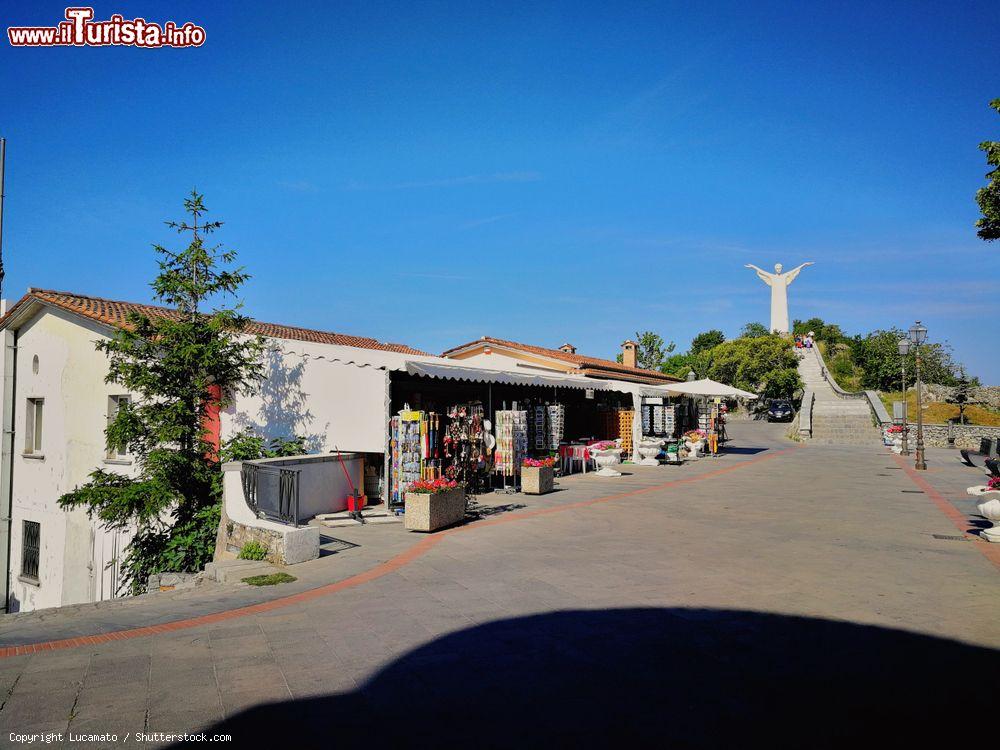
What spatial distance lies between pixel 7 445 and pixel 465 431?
1291cm

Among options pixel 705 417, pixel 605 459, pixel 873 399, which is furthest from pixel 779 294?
pixel 605 459

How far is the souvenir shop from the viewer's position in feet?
35.9

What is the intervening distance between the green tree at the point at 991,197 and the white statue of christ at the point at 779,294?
192 feet

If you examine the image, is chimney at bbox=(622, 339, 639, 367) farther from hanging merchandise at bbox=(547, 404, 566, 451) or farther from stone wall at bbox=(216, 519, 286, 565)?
stone wall at bbox=(216, 519, 286, 565)

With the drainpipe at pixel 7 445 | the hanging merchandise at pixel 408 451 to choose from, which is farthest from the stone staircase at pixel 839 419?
the drainpipe at pixel 7 445

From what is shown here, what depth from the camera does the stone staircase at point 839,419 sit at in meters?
32.2

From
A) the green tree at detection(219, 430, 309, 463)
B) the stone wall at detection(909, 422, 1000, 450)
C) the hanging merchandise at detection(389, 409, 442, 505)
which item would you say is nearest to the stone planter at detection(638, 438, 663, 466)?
the hanging merchandise at detection(389, 409, 442, 505)

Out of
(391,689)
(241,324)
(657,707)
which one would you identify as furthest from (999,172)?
(241,324)

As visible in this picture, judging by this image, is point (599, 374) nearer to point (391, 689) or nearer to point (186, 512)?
point (186, 512)

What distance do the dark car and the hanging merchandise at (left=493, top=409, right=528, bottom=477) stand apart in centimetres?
3710

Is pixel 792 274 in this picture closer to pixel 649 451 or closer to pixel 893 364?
pixel 893 364

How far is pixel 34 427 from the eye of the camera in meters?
15.9

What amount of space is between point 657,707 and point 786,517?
7.95 metres

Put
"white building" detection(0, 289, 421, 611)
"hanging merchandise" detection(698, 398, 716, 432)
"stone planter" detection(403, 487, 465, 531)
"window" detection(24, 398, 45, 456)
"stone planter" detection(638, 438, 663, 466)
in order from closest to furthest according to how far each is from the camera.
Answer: "stone planter" detection(403, 487, 465, 531) → "white building" detection(0, 289, 421, 611) → "window" detection(24, 398, 45, 456) → "stone planter" detection(638, 438, 663, 466) → "hanging merchandise" detection(698, 398, 716, 432)
